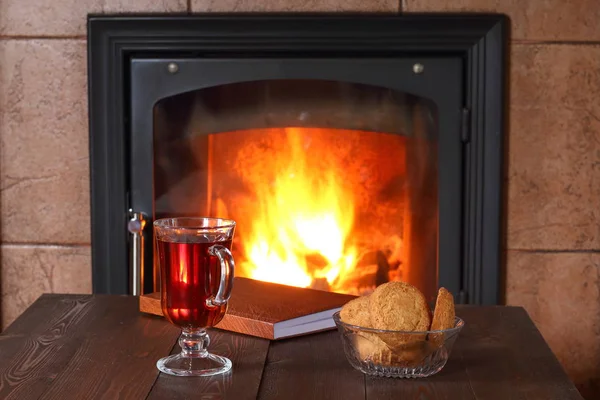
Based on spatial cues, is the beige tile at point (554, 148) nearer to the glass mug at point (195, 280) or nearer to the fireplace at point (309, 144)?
the fireplace at point (309, 144)

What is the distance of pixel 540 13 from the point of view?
83.4 inches

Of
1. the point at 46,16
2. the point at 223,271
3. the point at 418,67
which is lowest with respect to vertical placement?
the point at 223,271

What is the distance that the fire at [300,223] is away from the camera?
224cm

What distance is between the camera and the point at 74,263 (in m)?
2.24

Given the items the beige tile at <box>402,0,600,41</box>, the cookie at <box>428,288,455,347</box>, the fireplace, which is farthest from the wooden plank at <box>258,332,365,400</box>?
the beige tile at <box>402,0,600,41</box>

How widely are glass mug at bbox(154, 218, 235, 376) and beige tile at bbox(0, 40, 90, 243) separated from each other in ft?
3.74

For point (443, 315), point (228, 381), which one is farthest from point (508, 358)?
point (228, 381)

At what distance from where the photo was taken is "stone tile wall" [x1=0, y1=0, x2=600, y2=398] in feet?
6.97

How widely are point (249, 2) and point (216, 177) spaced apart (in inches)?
16.9

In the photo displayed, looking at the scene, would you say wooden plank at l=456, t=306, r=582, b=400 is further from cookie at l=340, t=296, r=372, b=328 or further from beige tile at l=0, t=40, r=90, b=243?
beige tile at l=0, t=40, r=90, b=243

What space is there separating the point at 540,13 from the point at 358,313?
124 centimetres

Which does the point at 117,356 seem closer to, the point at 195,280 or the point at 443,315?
the point at 195,280

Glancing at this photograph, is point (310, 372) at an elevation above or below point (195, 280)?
below

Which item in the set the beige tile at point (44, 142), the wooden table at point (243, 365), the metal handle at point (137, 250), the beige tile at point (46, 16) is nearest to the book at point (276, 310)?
the wooden table at point (243, 365)
